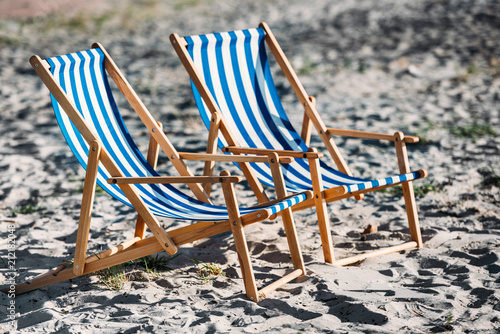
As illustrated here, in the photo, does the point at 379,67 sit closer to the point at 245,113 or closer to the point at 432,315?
the point at 245,113

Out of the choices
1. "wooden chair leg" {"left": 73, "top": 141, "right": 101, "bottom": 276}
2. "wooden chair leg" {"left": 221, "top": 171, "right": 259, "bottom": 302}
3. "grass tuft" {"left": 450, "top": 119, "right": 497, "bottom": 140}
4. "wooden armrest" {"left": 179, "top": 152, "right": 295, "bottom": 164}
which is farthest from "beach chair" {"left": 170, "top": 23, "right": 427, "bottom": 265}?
"grass tuft" {"left": 450, "top": 119, "right": 497, "bottom": 140}

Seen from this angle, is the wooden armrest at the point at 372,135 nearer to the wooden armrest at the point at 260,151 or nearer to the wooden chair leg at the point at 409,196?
the wooden chair leg at the point at 409,196

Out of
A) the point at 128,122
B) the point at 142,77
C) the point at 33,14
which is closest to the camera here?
the point at 128,122

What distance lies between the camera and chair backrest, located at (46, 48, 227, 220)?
2678 millimetres

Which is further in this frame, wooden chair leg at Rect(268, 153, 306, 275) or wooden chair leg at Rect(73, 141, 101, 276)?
wooden chair leg at Rect(268, 153, 306, 275)

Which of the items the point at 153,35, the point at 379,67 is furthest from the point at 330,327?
the point at 153,35

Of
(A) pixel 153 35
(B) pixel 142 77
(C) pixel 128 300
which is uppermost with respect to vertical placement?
(A) pixel 153 35

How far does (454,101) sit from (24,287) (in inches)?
184

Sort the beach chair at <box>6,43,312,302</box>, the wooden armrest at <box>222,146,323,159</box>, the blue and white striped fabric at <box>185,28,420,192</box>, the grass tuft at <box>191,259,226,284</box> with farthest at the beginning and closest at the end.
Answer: the blue and white striped fabric at <box>185,28,420,192</box>, the wooden armrest at <box>222,146,323,159</box>, the grass tuft at <box>191,259,226,284</box>, the beach chair at <box>6,43,312,302</box>

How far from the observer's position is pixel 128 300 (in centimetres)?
254

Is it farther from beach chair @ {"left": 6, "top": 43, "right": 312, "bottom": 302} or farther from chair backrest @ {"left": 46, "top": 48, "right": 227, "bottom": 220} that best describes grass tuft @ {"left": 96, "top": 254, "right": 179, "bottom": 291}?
chair backrest @ {"left": 46, "top": 48, "right": 227, "bottom": 220}

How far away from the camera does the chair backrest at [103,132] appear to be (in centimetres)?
268

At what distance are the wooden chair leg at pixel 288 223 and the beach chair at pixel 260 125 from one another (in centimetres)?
19

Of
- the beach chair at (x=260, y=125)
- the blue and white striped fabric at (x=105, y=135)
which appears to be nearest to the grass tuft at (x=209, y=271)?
the blue and white striped fabric at (x=105, y=135)
